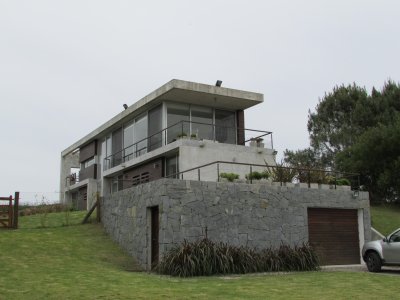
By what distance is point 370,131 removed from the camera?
115ft

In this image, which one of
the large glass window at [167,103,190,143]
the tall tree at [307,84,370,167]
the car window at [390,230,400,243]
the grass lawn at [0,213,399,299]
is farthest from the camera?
the tall tree at [307,84,370,167]

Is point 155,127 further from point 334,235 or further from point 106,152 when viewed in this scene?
point 334,235

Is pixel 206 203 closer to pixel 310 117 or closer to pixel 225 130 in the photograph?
pixel 225 130

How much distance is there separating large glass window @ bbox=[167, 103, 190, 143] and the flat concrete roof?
399mm

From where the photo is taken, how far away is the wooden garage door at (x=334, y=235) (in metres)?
18.6

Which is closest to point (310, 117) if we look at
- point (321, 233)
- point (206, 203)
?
point (321, 233)

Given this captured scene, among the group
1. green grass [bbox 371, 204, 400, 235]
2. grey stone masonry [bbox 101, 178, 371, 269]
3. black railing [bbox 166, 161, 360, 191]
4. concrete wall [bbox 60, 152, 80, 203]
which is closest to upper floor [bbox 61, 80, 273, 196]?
black railing [bbox 166, 161, 360, 191]

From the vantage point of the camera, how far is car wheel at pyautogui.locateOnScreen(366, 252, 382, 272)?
15.9 metres

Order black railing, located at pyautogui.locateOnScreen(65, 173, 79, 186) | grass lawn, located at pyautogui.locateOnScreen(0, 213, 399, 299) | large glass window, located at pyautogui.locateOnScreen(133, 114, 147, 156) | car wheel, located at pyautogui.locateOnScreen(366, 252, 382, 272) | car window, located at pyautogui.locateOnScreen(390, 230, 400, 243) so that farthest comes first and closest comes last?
black railing, located at pyautogui.locateOnScreen(65, 173, 79, 186) → large glass window, located at pyautogui.locateOnScreen(133, 114, 147, 156) → car wheel, located at pyautogui.locateOnScreen(366, 252, 382, 272) → car window, located at pyautogui.locateOnScreen(390, 230, 400, 243) → grass lawn, located at pyautogui.locateOnScreen(0, 213, 399, 299)

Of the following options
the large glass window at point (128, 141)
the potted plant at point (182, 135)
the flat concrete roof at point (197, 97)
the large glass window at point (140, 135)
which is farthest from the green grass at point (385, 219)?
the large glass window at point (128, 141)

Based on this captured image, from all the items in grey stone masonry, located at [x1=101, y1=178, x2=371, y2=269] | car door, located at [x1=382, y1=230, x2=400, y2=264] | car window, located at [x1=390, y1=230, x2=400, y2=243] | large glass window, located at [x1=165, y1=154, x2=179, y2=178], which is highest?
large glass window, located at [x1=165, y1=154, x2=179, y2=178]

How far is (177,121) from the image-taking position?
24219 millimetres

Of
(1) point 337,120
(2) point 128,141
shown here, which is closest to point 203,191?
(2) point 128,141

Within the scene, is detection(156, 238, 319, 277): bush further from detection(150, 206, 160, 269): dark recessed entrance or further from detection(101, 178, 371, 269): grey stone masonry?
detection(150, 206, 160, 269): dark recessed entrance
